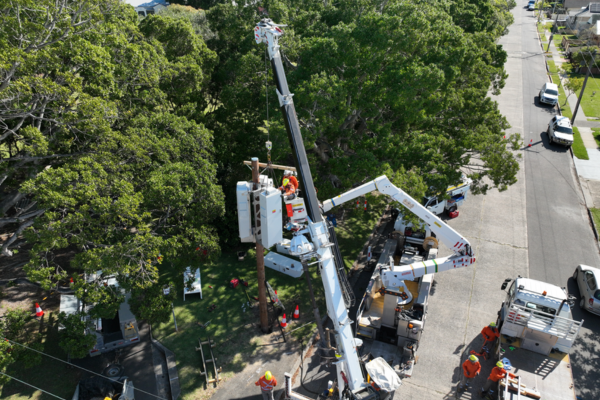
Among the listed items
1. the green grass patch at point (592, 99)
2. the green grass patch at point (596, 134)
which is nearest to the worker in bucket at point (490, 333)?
the green grass patch at point (596, 134)

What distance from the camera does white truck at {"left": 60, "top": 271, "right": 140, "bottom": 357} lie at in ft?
53.4

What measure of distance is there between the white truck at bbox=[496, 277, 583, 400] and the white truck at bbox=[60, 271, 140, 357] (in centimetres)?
1394

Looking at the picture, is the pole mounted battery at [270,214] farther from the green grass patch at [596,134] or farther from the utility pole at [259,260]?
the green grass patch at [596,134]

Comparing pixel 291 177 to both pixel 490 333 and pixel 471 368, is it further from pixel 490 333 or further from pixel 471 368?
pixel 490 333

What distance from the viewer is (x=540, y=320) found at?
14.8 metres

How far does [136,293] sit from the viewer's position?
14.9 m

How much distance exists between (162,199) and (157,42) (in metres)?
11.5

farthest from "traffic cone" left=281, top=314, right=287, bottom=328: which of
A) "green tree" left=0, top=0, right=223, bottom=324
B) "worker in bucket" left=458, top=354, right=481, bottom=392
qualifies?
"worker in bucket" left=458, top=354, right=481, bottom=392

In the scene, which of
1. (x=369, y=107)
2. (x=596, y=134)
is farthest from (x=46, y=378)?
(x=596, y=134)

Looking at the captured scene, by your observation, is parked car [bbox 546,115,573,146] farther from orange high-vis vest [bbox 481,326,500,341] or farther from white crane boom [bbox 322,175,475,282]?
white crane boom [bbox 322,175,475,282]

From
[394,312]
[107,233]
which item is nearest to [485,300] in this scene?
[394,312]

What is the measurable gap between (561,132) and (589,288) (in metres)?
20.5

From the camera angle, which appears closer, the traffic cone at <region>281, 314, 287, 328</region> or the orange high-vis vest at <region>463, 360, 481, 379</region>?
the orange high-vis vest at <region>463, 360, 481, 379</region>

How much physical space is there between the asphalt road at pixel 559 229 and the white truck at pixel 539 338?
1950 mm
